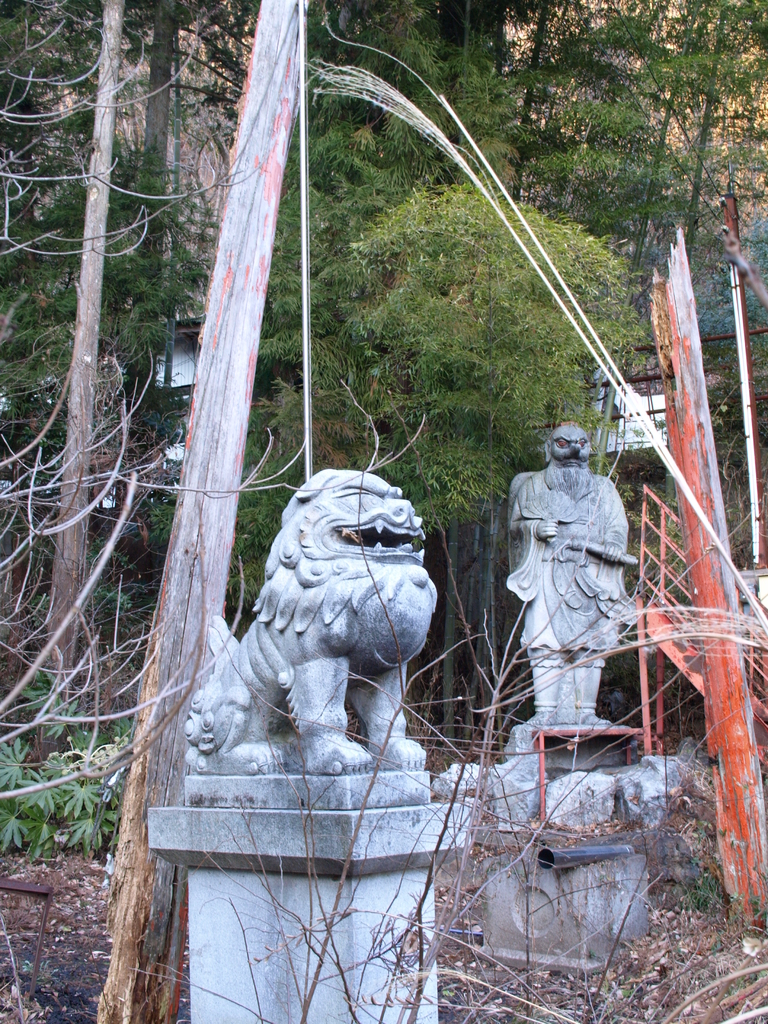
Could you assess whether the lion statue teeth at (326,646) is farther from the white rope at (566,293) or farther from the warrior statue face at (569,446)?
the warrior statue face at (569,446)

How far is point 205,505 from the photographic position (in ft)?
12.5

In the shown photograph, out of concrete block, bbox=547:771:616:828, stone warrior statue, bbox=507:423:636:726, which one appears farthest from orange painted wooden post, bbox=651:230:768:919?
stone warrior statue, bbox=507:423:636:726

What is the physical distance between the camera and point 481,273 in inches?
222

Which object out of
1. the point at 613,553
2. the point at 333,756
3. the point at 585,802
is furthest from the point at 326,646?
the point at 613,553

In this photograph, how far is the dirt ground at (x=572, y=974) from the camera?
2889 mm

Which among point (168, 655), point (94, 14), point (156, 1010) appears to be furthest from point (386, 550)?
point (94, 14)

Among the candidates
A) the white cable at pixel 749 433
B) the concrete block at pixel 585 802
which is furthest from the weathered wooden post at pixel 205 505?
the white cable at pixel 749 433

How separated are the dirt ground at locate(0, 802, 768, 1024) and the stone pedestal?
46cm

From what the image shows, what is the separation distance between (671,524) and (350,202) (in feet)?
12.1

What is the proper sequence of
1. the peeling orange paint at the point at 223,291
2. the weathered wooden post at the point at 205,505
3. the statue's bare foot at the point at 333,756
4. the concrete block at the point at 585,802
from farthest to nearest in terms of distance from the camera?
the concrete block at the point at 585,802, the peeling orange paint at the point at 223,291, the weathered wooden post at the point at 205,505, the statue's bare foot at the point at 333,756

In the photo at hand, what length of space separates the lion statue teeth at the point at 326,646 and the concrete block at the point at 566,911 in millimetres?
1649

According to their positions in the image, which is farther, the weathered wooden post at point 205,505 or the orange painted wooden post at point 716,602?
the orange painted wooden post at point 716,602

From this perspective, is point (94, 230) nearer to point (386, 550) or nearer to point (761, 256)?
point (386, 550)

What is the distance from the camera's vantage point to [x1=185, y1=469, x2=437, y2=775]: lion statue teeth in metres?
2.22
